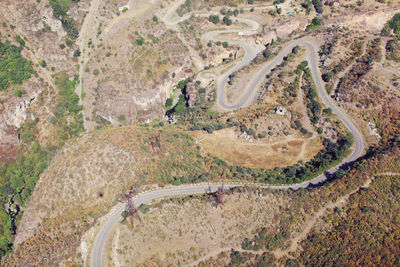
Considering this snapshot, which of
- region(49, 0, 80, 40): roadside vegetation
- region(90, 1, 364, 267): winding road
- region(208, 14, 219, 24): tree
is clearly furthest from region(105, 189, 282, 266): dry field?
region(208, 14, 219, 24): tree

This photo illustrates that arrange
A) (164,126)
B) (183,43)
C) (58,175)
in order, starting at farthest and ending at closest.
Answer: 1. (183,43)
2. (164,126)
3. (58,175)

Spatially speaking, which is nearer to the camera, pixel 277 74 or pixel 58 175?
pixel 58 175

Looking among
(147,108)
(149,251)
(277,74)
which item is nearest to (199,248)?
(149,251)

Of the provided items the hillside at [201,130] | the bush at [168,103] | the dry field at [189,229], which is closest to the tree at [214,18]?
the hillside at [201,130]

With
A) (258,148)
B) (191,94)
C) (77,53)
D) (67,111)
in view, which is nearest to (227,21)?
(191,94)

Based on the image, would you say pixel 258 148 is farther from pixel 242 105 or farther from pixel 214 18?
pixel 214 18

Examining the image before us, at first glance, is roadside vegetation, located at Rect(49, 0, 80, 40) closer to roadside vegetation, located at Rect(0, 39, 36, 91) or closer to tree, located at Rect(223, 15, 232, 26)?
roadside vegetation, located at Rect(0, 39, 36, 91)

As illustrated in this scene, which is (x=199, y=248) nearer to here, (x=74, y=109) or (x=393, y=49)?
(x=74, y=109)
